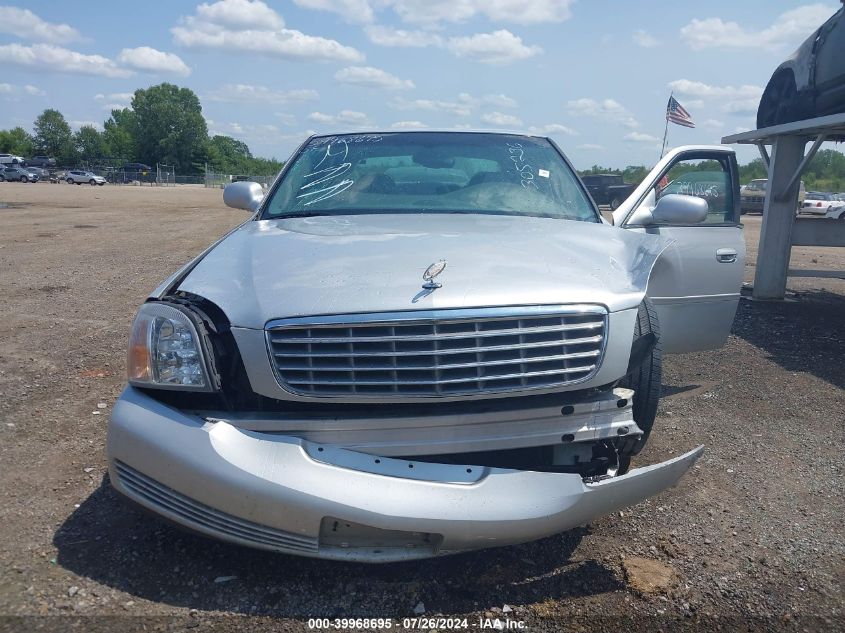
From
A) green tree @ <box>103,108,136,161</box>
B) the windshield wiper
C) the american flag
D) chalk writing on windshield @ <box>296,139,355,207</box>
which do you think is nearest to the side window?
chalk writing on windshield @ <box>296,139,355,207</box>

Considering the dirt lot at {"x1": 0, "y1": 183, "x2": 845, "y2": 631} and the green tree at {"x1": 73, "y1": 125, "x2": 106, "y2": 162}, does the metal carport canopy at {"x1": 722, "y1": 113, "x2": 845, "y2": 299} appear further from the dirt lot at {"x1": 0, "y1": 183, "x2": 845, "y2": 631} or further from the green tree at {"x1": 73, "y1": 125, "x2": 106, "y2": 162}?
the green tree at {"x1": 73, "y1": 125, "x2": 106, "y2": 162}

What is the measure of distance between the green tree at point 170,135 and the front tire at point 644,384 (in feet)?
341

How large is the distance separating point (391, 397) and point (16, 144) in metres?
121

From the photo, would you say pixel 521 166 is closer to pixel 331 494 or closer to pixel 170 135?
pixel 331 494

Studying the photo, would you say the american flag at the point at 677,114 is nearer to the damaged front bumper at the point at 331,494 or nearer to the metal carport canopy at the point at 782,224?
the metal carport canopy at the point at 782,224

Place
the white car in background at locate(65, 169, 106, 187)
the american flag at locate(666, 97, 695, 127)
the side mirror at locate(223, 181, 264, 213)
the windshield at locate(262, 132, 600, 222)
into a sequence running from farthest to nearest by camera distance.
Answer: the white car in background at locate(65, 169, 106, 187) → the american flag at locate(666, 97, 695, 127) → the side mirror at locate(223, 181, 264, 213) → the windshield at locate(262, 132, 600, 222)

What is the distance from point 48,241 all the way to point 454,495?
13.7 meters

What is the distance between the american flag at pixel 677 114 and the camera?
1263 centimetres

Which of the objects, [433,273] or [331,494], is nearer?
[331,494]

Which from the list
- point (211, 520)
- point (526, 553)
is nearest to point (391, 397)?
point (211, 520)

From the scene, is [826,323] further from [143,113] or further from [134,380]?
[143,113]

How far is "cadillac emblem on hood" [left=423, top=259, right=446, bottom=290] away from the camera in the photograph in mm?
2619

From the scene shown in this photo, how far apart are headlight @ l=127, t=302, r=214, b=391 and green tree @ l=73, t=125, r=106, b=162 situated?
4362 inches

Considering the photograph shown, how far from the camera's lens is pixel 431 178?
4.23 m
